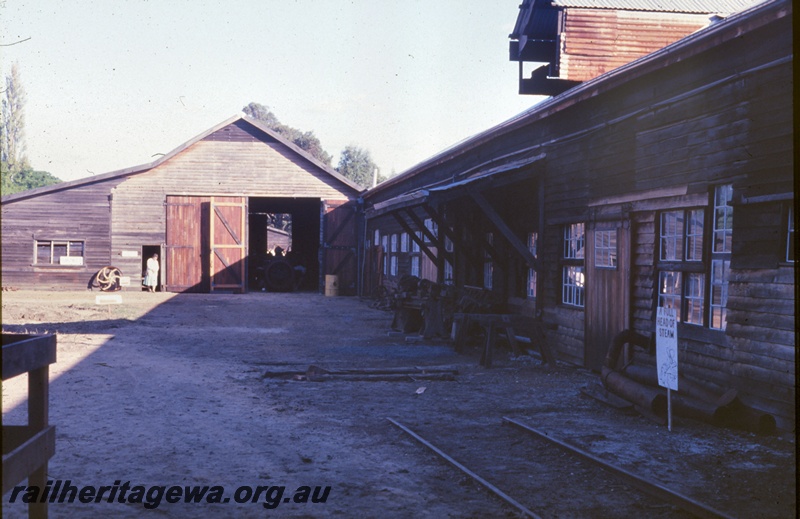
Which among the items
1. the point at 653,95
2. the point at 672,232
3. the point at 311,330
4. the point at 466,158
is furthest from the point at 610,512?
the point at 466,158

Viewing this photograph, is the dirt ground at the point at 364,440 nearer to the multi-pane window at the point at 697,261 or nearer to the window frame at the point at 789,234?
the multi-pane window at the point at 697,261

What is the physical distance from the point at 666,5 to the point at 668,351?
14.3 meters

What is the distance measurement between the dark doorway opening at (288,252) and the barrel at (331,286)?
8.28ft

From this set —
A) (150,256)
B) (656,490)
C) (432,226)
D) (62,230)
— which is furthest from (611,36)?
(62,230)

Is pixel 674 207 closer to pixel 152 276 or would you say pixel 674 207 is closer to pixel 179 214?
pixel 179 214

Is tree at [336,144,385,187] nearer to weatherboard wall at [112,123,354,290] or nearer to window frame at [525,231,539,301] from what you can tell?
weatherboard wall at [112,123,354,290]

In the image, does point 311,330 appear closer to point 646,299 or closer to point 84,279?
point 646,299

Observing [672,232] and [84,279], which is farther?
[84,279]

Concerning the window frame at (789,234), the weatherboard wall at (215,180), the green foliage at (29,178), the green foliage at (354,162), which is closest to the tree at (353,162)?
the green foliage at (354,162)

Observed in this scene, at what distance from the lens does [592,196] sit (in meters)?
10.7

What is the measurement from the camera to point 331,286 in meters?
29.3

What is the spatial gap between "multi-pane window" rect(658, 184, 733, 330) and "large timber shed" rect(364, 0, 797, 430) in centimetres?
2

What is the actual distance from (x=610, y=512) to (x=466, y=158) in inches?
529

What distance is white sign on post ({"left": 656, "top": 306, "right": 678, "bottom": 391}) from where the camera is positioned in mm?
6852
